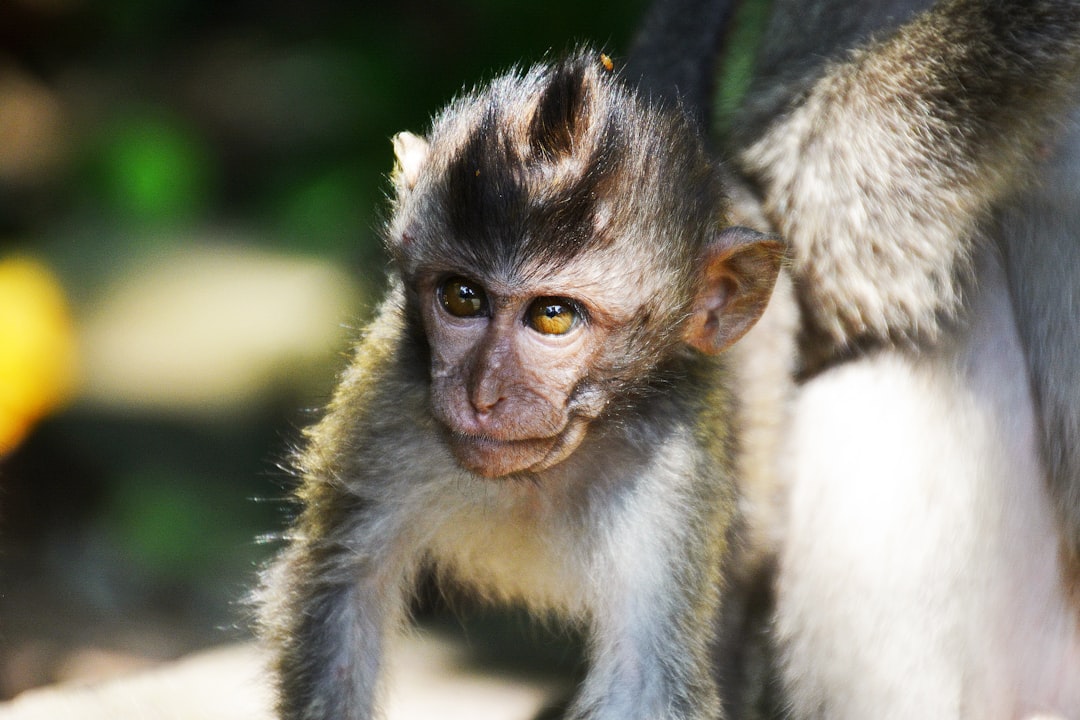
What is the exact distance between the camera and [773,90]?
278cm

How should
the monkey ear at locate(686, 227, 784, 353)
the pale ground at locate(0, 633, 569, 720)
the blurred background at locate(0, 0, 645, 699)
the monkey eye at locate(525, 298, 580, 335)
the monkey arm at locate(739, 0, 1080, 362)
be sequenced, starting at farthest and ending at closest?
the blurred background at locate(0, 0, 645, 699), the pale ground at locate(0, 633, 569, 720), the monkey arm at locate(739, 0, 1080, 362), the monkey ear at locate(686, 227, 784, 353), the monkey eye at locate(525, 298, 580, 335)

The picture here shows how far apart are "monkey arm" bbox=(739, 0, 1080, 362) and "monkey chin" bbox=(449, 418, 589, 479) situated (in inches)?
30.3

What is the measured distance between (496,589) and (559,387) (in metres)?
0.68

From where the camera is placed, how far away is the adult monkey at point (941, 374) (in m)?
2.51

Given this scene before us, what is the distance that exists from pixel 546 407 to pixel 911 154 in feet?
3.10

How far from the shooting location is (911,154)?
255 cm

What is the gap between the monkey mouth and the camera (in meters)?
2.11

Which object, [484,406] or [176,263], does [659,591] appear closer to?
[484,406]

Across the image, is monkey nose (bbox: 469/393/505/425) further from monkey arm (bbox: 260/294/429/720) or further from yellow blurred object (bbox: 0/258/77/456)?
yellow blurred object (bbox: 0/258/77/456)

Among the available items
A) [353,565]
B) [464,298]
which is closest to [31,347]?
[353,565]

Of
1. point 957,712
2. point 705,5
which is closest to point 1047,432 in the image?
point 957,712

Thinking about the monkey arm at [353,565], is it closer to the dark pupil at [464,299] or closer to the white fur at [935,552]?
the dark pupil at [464,299]

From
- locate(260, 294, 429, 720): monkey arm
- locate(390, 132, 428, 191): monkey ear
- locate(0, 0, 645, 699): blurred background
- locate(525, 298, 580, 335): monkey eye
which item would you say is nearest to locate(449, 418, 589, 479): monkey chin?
locate(525, 298, 580, 335): monkey eye

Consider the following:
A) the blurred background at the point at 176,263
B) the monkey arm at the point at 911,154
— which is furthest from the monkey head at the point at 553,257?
the blurred background at the point at 176,263
